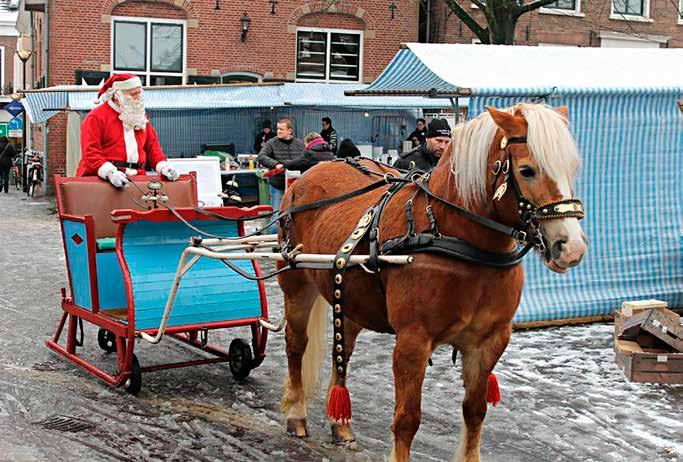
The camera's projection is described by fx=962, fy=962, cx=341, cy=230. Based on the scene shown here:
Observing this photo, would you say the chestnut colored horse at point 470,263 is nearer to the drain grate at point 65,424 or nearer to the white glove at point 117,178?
the drain grate at point 65,424

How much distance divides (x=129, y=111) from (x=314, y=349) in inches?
102

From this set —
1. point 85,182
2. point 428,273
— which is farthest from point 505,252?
point 85,182

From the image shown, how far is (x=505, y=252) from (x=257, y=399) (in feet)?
8.90

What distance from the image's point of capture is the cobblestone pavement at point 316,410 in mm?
5575

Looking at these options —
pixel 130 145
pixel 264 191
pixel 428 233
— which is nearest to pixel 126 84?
pixel 130 145

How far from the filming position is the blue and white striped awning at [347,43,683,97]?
9.09m

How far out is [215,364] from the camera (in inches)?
301

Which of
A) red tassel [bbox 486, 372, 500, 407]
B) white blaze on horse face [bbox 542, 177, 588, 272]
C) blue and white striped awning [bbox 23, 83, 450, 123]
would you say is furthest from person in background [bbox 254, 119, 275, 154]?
white blaze on horse face [bbox 542, 177, 588, 272]

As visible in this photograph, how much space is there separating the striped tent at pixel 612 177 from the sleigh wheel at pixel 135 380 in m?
3.92

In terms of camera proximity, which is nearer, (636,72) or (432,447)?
(432,447)

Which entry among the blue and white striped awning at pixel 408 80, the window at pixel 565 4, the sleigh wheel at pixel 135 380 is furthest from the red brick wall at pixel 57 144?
the sleigh wheel at pixel 135 380

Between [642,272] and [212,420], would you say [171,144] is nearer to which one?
[642,272]

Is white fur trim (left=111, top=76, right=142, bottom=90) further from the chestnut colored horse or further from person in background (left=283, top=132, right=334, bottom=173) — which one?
person in background (left=283, top=132, right=334, bottom=173)

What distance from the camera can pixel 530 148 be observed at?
416cm
